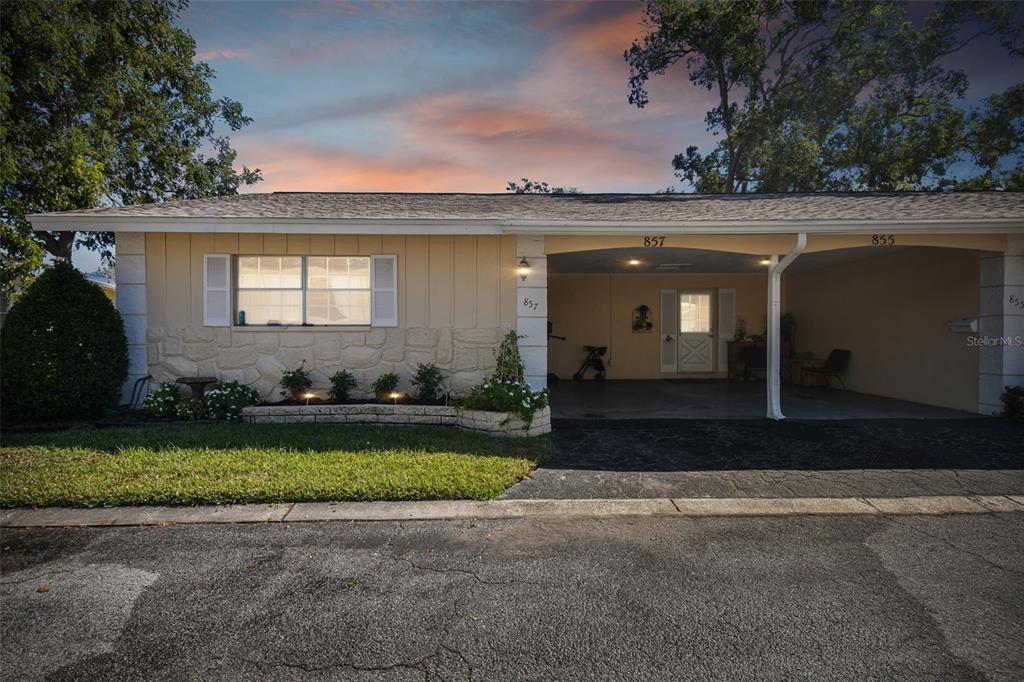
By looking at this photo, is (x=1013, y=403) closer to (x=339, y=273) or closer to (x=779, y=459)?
(x=779, y=459)

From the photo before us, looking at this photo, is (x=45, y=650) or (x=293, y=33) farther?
(x=293, y=33)

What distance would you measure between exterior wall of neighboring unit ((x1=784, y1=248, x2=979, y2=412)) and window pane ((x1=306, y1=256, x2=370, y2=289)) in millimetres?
9648

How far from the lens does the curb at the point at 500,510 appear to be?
146 inches

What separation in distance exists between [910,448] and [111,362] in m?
10.2

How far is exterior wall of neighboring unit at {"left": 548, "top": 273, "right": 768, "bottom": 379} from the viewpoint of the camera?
12.8 metres

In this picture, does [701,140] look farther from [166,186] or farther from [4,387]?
[4,387]

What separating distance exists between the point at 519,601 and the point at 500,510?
50.1 inches

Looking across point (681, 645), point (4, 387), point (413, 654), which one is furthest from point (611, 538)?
point (4, 387)

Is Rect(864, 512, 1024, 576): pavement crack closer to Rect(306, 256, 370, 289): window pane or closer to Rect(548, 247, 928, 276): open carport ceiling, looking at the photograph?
Rect(548, 247, 928, 276): open carport ceiling

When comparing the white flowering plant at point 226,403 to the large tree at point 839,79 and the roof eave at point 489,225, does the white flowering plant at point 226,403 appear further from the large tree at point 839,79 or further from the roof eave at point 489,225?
the large tree at point 839,79

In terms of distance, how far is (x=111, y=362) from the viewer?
6848mm

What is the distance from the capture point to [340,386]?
724cm

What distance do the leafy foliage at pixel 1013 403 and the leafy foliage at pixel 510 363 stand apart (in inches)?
280

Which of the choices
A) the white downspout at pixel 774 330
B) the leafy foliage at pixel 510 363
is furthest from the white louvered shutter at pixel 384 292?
the white downspout at pixel 774 330
